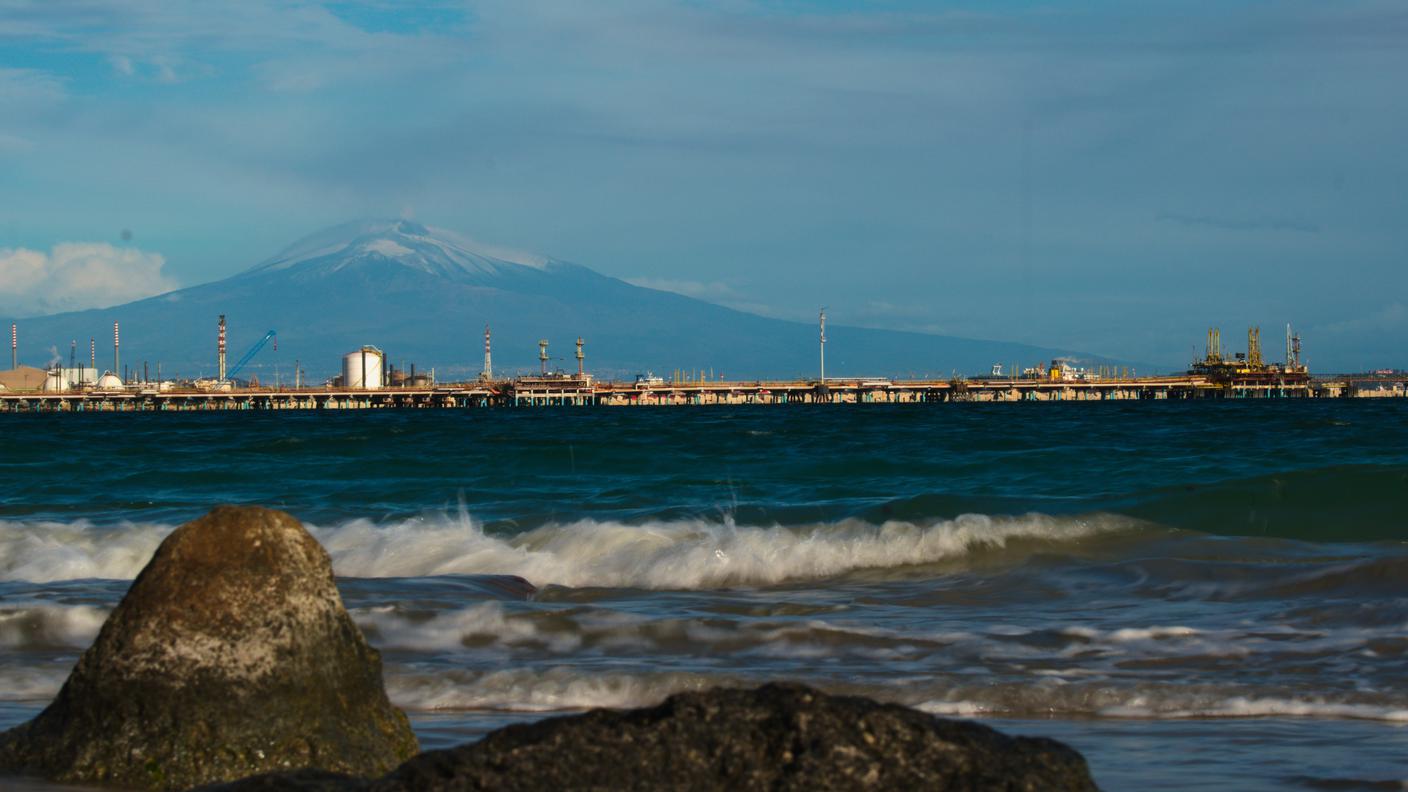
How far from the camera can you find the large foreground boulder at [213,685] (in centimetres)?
453

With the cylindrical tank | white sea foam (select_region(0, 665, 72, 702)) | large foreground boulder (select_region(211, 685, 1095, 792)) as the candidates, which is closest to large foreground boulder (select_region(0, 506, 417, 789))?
large foreground boulder (select_region(211, 685, 1095, 792))

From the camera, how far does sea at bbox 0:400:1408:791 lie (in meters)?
6.61

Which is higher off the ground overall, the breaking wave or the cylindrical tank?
the cylindrical tank

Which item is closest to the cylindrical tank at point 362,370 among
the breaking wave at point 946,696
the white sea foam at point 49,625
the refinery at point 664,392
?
the refinery at point 664,392

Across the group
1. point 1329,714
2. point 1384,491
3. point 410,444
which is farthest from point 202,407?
point 1329,714

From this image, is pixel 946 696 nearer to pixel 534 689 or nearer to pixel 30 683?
pixel 534 689

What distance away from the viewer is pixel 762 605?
9.76 meters

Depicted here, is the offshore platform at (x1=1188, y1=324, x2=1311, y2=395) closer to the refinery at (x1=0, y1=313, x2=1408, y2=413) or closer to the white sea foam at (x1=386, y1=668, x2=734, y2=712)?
the refinery at (x1=0, y1=313, x2=1408, y2=413)

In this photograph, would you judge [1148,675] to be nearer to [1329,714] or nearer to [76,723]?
[1329,714]

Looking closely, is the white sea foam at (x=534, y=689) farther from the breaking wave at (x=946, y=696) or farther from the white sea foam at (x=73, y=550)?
the white sea foam at (x=73, y=550)

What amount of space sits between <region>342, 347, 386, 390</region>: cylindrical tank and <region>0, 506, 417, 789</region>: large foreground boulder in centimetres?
13323

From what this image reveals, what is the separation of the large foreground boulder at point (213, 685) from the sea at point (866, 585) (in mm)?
1376

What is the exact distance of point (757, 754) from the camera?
329cm

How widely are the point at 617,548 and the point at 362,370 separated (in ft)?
412
